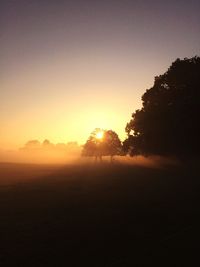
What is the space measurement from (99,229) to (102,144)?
3332 inches

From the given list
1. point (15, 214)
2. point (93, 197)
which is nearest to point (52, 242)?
point (15, 214)

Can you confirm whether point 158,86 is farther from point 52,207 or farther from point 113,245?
point 113,245

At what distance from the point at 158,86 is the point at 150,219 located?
26088 millimetres

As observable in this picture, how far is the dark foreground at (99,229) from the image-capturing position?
1063 cm

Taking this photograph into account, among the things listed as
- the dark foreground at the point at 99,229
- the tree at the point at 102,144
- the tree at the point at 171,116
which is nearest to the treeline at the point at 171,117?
the tree at the point at 171,116

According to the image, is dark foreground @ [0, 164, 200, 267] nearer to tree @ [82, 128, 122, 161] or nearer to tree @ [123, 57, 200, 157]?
tree @ [123, 57, 200, 157]

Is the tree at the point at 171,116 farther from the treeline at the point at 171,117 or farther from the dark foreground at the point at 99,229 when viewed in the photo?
the dark foreground at the point at 99,229

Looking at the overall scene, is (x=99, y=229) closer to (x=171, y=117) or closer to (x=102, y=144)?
(x=171, y=117)

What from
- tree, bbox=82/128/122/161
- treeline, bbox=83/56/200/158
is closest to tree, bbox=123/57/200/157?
treeline, bbox=83/56/200/158

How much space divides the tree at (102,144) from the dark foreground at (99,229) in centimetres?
7023

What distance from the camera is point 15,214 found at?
16.9m

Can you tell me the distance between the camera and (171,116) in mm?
33875

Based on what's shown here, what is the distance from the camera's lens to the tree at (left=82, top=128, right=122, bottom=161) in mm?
94812

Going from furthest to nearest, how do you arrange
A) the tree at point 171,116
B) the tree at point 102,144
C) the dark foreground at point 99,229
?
the tree at point 102,144, the tree at point 171,116, the dark foreground at point 99,229
